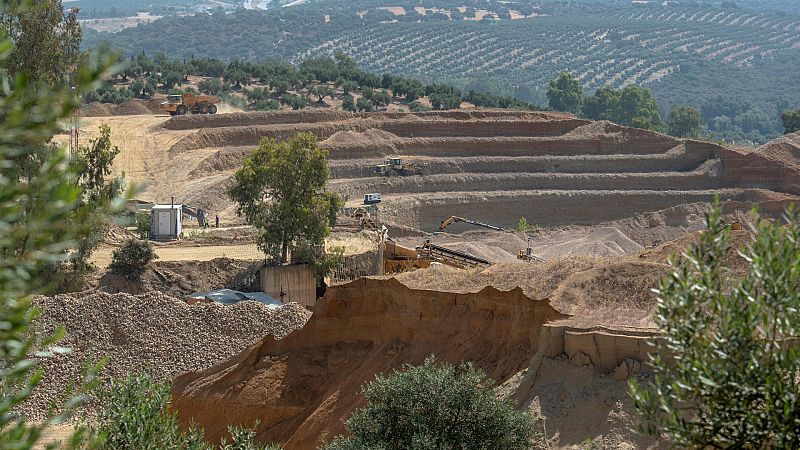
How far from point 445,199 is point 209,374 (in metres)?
42.9

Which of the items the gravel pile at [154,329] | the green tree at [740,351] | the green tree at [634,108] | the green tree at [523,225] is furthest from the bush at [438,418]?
the green tree at [634,108]

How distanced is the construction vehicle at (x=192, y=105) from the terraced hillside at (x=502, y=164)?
3785 mm

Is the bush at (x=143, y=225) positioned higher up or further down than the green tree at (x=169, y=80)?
higher up

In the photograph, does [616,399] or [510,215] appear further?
[510,215]

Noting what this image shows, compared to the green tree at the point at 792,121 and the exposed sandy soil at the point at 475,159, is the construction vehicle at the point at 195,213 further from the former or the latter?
the green tree at the point at 792,121

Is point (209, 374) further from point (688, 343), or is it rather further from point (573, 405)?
point (688, 343)

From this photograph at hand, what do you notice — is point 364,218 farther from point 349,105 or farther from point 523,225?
point 349,105

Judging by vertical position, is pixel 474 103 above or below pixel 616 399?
below

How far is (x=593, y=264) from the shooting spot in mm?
23844

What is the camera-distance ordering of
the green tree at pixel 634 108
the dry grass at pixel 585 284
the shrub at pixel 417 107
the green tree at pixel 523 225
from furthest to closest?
the green tree at pixel 634 108, the shrub at pixel 417 107, the green tree at pixel 523 225, the dry grass at pixel 585 284

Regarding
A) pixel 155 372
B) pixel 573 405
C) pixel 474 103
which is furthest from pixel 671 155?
pixel 573 405

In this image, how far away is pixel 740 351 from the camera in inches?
407

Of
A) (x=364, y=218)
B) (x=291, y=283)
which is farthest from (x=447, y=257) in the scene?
(x=364, y=218)

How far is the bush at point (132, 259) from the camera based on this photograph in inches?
1682
